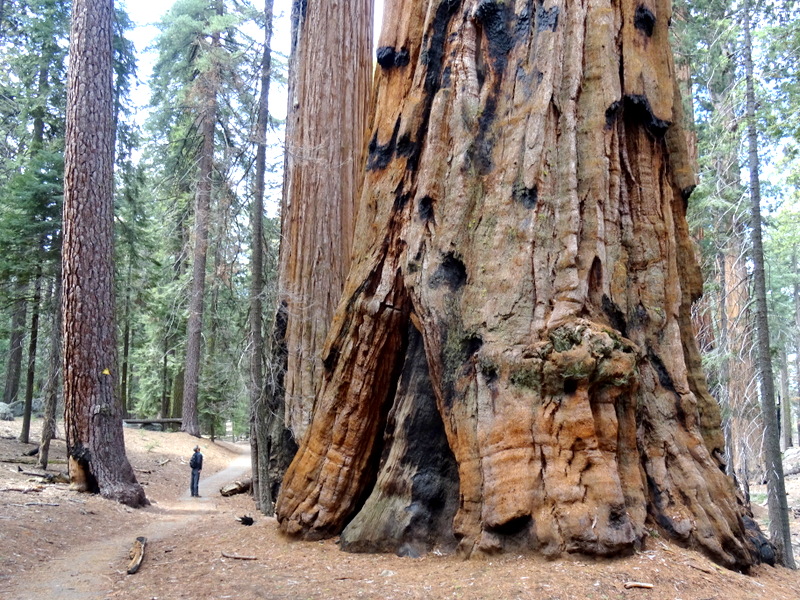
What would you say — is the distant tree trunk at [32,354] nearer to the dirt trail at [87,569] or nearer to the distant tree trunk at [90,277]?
the distant tree trunk at [90,277]

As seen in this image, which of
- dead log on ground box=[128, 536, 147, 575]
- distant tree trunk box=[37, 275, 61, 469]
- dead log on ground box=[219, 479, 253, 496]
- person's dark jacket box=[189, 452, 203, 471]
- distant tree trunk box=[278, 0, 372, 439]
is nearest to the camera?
dead log on ground box=[128, 536, 147, 575]

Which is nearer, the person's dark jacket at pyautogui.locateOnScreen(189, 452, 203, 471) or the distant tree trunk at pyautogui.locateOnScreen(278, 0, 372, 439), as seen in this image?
the distant tree trunk at pyautogui.locateOnScreen(278, 0, 372, 439)

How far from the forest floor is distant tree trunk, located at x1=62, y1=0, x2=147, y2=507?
1493 millimetres

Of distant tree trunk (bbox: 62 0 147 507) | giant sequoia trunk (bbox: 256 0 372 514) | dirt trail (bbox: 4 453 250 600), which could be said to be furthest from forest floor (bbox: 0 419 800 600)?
giant sequoia trunk (bbox: 256 0 372 514)

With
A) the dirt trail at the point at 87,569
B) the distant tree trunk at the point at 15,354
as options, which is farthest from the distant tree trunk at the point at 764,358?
the distant tree trunk at the point at 15,354

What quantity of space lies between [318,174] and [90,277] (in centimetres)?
514

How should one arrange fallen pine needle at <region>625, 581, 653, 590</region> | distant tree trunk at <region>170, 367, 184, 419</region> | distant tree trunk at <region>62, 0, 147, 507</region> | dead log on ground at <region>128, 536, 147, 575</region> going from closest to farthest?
fallen pine needle at <region>625, 581, 653, 590</region> → dead log on ground at <region>128, 536, 147, 575</region> → distant tree trunk at <region>62, 0, 147, 507</region> → distant tree trunk at <region>170, 367, 184, 419</region>

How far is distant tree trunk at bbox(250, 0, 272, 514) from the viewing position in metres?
11.1

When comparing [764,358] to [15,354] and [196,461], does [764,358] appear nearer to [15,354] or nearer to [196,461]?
[196,461]

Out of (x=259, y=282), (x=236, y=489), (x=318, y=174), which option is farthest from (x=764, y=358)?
(x=236, y=489)

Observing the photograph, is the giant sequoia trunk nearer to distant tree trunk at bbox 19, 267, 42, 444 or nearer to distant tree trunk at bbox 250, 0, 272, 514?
distant tree trunk at bbox 250, 0, 272, 514

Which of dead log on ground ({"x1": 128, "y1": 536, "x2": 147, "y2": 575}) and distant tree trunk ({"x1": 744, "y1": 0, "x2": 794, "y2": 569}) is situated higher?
distant tree trunk ({"x1": 744, "y1": 0, "x2": 794, "y2": 569})

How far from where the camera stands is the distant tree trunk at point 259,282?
11070 mm

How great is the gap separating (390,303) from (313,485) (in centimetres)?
213
